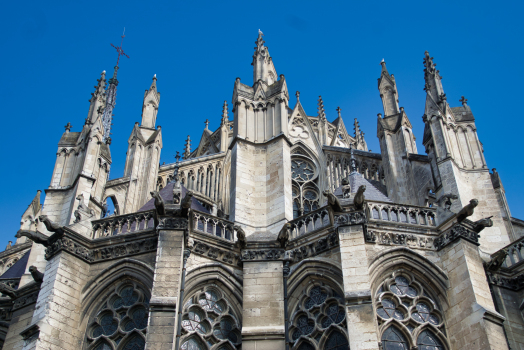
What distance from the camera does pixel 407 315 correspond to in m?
14.0

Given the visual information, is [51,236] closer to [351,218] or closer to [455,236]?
[351,218]

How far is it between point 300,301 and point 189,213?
3.51 meters

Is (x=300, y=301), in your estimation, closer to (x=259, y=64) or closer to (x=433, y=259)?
(x=433, y=259)

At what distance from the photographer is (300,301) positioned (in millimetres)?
14836

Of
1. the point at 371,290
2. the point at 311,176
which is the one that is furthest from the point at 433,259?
the point at 311,176

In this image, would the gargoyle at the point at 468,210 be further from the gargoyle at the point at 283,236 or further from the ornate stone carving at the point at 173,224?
the ornate stone carving at the point at 173,224

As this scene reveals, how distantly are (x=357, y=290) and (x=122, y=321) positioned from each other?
5.66 m

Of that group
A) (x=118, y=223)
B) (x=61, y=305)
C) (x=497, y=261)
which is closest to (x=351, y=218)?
(x=497, y=261)

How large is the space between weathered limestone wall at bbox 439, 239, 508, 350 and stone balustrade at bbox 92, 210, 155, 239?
25.1 ft

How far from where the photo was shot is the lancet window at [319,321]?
1384 cm

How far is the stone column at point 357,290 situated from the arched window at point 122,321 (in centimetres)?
482

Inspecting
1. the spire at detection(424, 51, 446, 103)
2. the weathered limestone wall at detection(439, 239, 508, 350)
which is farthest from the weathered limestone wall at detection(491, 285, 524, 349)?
the spire at detection(424, 51, 446, 103)

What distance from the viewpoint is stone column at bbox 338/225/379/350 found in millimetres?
12578

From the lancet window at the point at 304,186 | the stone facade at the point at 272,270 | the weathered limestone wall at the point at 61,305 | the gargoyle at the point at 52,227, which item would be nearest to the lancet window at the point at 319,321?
the stone facade at the point at 272,270
